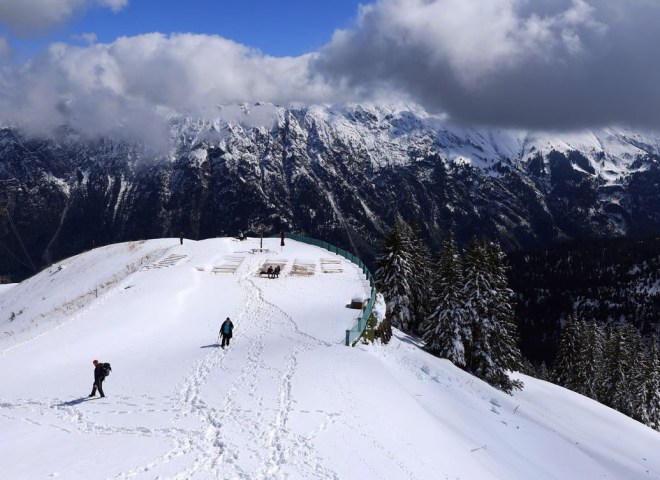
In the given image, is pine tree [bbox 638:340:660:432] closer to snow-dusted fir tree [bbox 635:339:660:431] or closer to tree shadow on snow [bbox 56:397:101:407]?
snow-dusted fir tree [bbox 635:339:660:431]

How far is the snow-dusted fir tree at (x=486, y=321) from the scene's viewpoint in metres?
44.1

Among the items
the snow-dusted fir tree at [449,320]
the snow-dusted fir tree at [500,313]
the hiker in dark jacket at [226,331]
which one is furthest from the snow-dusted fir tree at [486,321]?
the hiker in dark jacket at [226,331]

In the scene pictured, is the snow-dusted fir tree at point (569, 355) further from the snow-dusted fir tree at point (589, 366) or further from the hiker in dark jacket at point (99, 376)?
the hiker in dark jacket at point (99, 376)

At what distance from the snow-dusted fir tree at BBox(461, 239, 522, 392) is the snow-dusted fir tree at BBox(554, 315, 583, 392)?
112ft

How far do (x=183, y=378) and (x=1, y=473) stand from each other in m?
8.21

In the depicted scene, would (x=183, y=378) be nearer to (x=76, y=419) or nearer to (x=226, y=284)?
(x=76, y=419)

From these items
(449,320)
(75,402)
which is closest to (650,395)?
(449,320)

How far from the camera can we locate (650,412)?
65.6 m

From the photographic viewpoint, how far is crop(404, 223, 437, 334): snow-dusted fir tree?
2113 inches

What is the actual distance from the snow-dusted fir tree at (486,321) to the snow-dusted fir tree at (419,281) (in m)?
7.24

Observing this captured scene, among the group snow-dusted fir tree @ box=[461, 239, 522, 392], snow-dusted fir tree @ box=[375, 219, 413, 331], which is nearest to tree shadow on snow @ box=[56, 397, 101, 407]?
snow-dusted fir tree @ box=[461, 239, 522, 392]

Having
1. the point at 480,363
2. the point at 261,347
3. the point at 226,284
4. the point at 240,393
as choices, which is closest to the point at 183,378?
the point at 240,393

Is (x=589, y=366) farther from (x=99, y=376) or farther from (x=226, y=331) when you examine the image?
(x=99, y=376)

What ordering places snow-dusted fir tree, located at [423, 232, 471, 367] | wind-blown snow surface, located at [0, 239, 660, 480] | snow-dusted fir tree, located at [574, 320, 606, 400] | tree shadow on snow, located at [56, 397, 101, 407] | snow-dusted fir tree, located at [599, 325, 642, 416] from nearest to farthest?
wind-blown snow surface, located at [0, 239, 660, 480] → tree shadow on snow, located at [56, 397, 101, 407] → snow-dusted fir tree, located at [423, 232, 471, 367] → snow-dusted fir tree, located at [599, 325, 642, 416] → snow-dusted fir tree, located at [574, 320, 606, 400]
